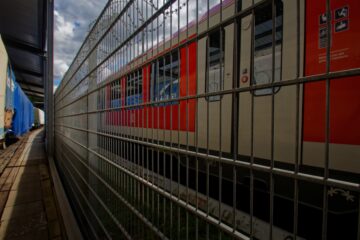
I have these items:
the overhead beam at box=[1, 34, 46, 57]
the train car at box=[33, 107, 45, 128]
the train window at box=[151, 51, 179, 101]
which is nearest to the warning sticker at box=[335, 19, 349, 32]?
the train window at box=[151, 51, 179, 101]

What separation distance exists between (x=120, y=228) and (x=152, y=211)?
436mm

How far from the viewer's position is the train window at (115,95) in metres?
1.70

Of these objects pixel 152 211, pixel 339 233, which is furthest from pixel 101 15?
pixel 339 233

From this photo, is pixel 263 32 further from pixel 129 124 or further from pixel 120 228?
pixel 120 228

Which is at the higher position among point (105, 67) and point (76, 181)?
point (105, 67)

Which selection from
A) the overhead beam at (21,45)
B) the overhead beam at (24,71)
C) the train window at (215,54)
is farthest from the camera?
the overhead beam at (24,71)

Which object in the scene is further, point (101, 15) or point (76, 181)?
point (76, 181)

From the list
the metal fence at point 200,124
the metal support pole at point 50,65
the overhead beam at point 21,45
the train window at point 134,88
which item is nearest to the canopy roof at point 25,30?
the overhead beam at point 21,45

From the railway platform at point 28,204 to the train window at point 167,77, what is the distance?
1.93m

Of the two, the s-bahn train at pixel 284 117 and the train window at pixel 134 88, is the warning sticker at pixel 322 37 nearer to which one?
the s-bahn train at pixel 284 117

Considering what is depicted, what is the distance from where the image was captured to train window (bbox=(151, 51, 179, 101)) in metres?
1.10

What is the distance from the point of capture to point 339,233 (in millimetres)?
1638

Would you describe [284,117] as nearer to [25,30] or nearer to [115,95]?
[115,95]

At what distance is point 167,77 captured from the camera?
121cm
